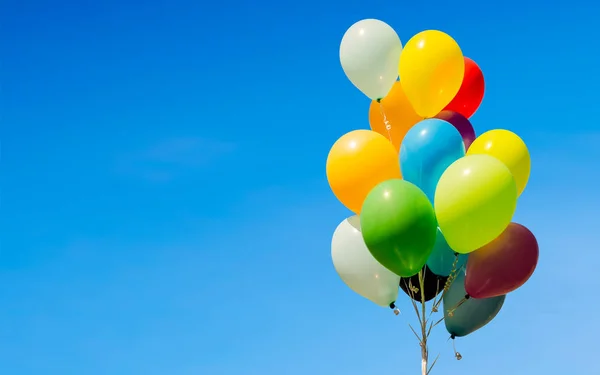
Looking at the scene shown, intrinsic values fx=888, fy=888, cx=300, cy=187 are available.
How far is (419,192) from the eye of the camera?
7.61 m

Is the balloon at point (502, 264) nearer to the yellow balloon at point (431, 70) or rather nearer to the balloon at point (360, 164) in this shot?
the balloon at point (360, 164)

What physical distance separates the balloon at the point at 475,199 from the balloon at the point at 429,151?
288 mm

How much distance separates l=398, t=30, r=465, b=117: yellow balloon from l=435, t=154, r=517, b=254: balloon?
0.88 m

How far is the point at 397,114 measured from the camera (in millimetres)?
8688

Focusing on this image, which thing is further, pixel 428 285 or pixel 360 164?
pixel 428 285

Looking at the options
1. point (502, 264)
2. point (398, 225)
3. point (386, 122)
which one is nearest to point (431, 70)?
point (386, 122)

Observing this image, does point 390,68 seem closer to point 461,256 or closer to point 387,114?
point 387,114

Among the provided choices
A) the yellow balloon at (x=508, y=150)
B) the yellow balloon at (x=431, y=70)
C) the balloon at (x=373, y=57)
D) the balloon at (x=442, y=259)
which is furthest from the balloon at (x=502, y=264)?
the balloon at (x=373, y=57)

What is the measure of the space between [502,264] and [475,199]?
781 millimetres

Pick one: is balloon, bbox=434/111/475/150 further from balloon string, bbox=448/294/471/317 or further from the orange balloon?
balloon string, bbox=448/294/471/317

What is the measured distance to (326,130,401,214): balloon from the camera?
7.95 metres

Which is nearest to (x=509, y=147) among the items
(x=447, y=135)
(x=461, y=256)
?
(x=447, y=135)

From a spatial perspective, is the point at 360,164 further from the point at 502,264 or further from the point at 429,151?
the point at 502,264

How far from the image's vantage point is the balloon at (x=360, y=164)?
26.1ft
